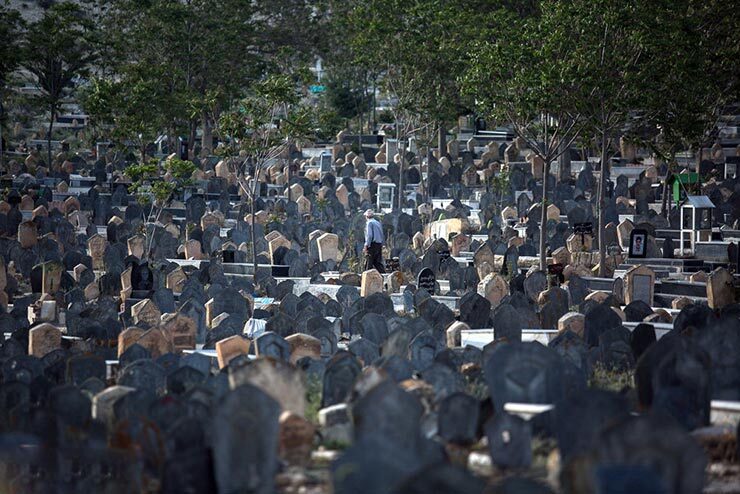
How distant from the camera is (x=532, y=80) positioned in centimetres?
2664

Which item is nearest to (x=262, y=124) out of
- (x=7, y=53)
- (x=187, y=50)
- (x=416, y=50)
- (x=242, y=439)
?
(x=416, y=50)

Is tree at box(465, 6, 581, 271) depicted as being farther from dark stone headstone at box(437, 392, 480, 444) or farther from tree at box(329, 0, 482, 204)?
dark stone headstone at box(437, 392, 480, 444)

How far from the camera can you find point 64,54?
155 feet

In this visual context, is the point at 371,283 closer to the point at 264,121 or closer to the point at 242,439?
the point at 264,121

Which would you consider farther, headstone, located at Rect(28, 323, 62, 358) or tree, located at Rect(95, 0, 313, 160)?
tree, located at Rect(95, 0, 313, 160)

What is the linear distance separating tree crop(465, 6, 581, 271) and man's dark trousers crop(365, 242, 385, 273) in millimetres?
3147

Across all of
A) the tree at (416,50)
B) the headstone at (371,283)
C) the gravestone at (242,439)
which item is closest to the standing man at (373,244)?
the headstone at (371,283)

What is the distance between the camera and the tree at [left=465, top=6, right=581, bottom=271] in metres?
26.6

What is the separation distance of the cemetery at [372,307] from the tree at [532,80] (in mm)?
109

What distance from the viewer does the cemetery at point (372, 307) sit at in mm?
11070

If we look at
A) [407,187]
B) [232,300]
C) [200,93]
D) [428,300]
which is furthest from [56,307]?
[200,93]

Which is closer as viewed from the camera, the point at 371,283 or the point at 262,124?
the point at 371,283

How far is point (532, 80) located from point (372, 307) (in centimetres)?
684

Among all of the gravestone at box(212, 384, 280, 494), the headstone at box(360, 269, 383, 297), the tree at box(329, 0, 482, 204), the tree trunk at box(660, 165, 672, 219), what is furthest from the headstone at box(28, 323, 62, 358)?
the tree at box(329, 0, 482, 204)
